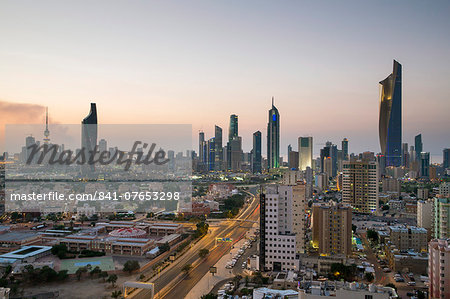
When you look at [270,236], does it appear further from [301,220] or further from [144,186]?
[144,186]

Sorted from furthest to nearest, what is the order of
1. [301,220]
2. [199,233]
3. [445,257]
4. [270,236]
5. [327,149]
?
[327,149] → [199,233] → [301,220] → [270,236] → [445,257]

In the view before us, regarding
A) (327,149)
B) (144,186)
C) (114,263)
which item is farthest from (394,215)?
(327,149)

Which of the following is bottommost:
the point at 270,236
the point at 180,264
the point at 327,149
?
the point at 180,264

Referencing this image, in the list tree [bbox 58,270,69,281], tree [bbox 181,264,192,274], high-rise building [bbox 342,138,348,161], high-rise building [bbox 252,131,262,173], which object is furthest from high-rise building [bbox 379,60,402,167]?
tree [bbox 58,270,69,281]

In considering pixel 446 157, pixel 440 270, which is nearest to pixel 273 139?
pixel 446 157

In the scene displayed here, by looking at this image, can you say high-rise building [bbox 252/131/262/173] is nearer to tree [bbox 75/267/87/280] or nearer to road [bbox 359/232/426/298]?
road [bbox 359/232/426/298]

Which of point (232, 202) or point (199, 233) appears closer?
point (199, 233)
